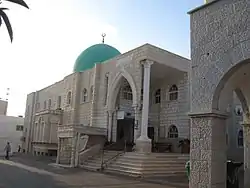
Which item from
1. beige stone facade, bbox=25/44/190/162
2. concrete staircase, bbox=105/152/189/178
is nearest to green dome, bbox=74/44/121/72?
beige stone facade, bbox=25/44/190/162

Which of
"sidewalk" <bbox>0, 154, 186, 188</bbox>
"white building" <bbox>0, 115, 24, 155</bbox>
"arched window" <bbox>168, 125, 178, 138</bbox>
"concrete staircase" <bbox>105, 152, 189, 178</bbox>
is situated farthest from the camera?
"white building" <bbox>0, 115, 24, 155</bbox>

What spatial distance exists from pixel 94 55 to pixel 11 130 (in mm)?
20744

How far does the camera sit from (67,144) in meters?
20.8

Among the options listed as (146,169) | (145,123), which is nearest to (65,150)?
(145,123)

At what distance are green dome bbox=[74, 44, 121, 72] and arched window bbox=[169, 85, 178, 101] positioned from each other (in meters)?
8.16

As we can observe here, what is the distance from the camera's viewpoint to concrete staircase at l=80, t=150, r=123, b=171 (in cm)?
1732

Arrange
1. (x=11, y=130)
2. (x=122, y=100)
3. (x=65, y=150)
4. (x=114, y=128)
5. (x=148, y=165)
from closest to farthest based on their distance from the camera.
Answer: (x=148, y=165), (x=65, y=150), (x=114, y=128), (x=122, y=100), (x=11, y=130)

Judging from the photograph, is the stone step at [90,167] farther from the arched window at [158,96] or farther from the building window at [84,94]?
the building window at [84,94]

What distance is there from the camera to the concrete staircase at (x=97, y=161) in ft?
56.8

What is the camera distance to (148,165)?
15.4 m

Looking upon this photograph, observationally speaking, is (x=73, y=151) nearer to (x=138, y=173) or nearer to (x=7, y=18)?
(x=138, y=173)

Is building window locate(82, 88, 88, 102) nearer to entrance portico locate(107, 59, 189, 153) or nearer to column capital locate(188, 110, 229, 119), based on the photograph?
entrance portico locate(107, 59, 189, 153)

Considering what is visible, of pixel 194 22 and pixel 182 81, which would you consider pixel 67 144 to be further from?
pixel 194 22

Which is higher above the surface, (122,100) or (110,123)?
(122,100)
